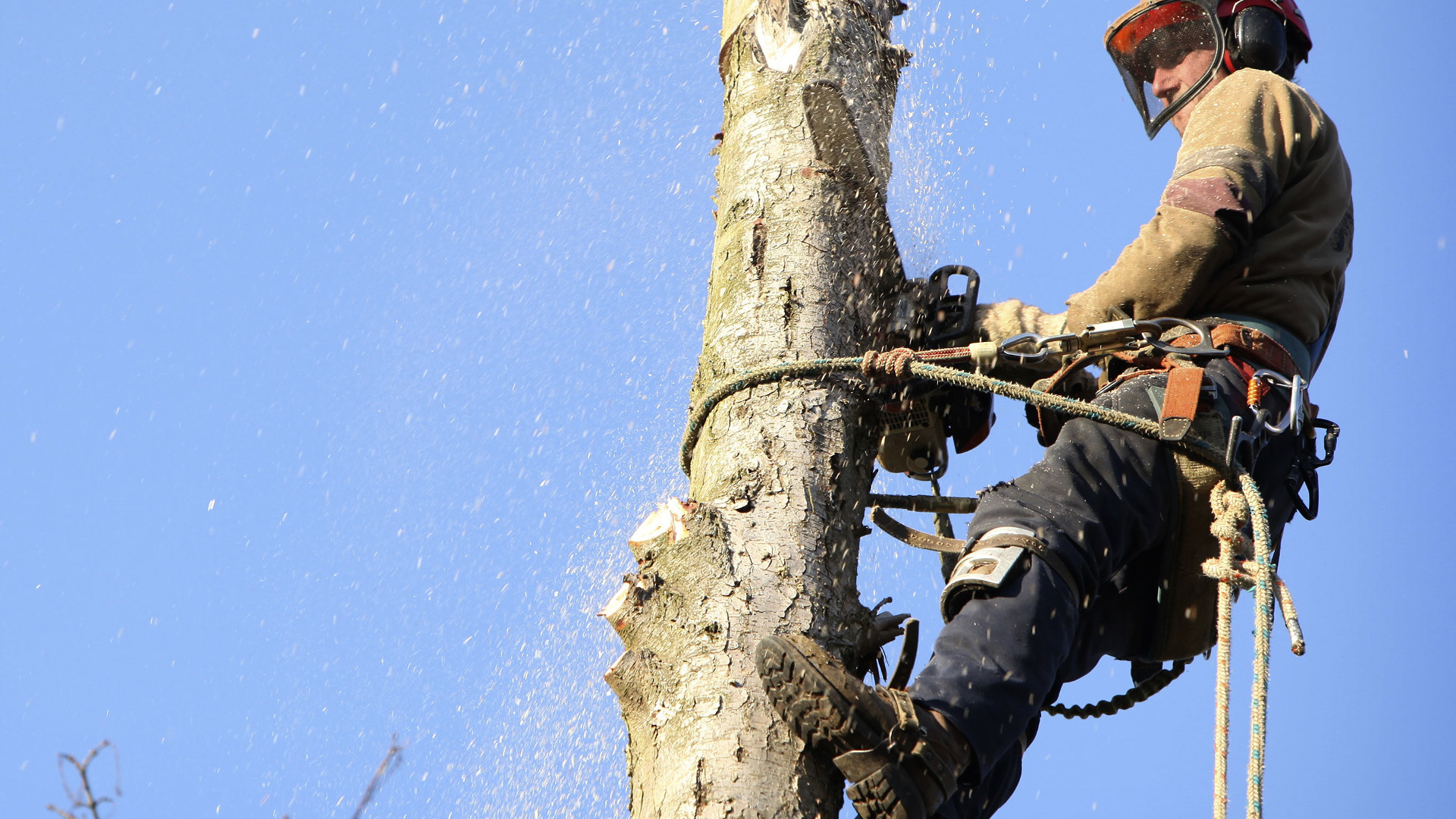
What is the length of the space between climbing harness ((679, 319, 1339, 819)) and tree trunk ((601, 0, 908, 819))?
7 centimetres

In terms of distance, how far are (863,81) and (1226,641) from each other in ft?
5.23

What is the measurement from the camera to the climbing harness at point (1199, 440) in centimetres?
203

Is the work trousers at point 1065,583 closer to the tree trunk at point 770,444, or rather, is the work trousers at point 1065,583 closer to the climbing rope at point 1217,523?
the climbing rope at point 1217,523

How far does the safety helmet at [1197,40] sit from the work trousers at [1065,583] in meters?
1.02

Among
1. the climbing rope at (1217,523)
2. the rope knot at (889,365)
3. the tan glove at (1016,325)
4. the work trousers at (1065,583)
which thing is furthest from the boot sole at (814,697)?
the tan glove at (1016,325)

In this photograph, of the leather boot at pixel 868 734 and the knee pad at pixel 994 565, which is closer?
the leather boot at pixel 868 734

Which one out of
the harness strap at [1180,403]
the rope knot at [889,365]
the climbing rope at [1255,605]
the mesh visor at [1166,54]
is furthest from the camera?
the mesh visor at [1166,54]

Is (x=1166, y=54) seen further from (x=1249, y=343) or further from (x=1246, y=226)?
(x=1249, y=343)

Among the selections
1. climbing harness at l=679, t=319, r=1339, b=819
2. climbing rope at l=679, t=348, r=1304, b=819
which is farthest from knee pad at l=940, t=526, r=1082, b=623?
climbing rope at l=679, t=348, r=1304, b=819

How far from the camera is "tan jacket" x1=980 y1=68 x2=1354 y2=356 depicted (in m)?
2.50

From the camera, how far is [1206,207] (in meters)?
2.48

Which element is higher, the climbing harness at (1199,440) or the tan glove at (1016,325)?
the tan glove at (1016,325)

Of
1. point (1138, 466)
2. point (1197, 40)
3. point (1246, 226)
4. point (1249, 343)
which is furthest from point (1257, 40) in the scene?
point (1138, 466)

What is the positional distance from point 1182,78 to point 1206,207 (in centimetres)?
91
